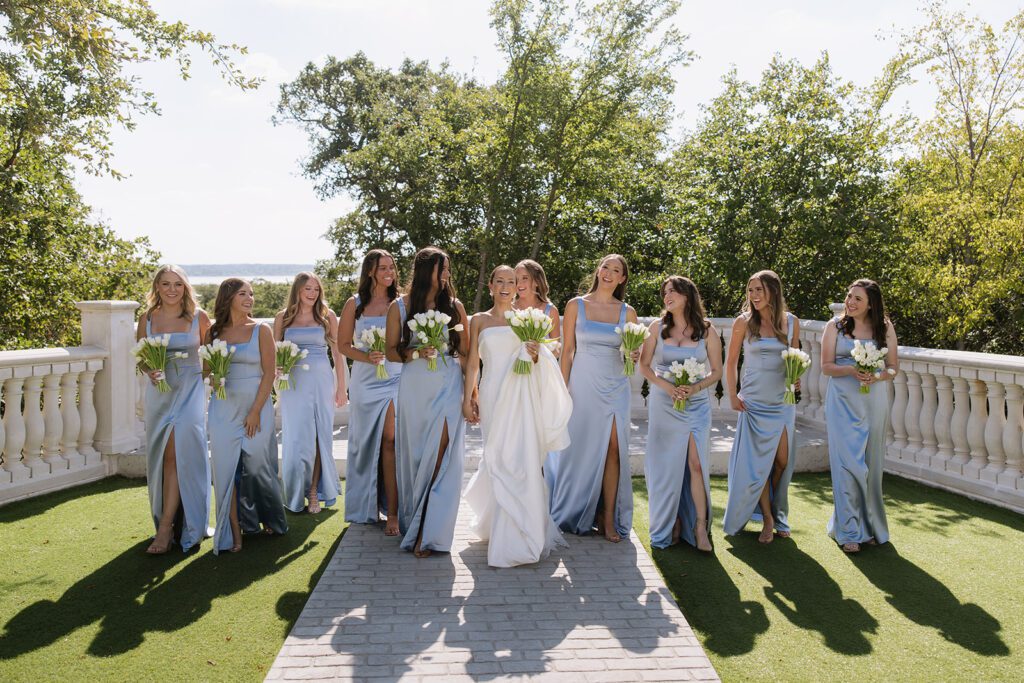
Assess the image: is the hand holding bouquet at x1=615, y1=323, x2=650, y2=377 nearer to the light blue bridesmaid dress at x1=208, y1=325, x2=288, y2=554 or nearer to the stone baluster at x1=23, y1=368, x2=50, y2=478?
the light blue bridesmaid dress at x1=208, y1=325, x2=288, y2=554

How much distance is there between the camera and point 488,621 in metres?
4.59

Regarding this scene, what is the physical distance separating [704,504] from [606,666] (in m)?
2.31

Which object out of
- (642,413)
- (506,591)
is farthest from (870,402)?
(642,413)

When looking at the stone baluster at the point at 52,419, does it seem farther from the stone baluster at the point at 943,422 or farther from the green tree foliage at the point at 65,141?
the stone baluster at the point at 943,422

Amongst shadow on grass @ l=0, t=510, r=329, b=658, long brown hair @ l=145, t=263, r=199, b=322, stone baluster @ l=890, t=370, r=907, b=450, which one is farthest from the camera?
stone baluster @ l=890, t=370, r=907, b=450

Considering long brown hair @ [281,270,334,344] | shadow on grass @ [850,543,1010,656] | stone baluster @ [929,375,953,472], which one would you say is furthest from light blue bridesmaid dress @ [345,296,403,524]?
stone baluster @ [929,375,953,472]

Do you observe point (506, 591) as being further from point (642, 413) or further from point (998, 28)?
point (998, 28)

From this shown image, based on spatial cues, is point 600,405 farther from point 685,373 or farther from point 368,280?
point 368,280

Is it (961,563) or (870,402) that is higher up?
(870,402)

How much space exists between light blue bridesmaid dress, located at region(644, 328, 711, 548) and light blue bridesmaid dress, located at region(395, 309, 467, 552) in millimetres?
1541

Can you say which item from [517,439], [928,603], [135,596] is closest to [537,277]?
[517,439]

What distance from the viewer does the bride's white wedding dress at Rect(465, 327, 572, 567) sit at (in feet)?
18.3

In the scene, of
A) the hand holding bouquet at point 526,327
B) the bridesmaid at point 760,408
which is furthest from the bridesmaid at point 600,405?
the bridesmaid at point 760,408

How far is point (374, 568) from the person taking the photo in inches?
216
